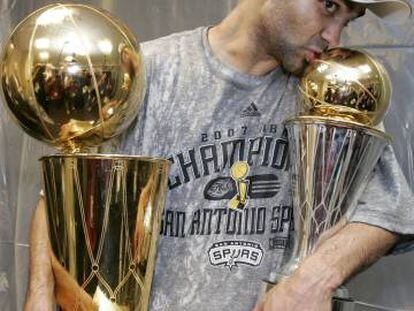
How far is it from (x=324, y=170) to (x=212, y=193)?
21cm

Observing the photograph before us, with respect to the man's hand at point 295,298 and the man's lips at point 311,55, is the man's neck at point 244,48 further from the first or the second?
the man's hand at point 295,298

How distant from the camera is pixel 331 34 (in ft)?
3.66

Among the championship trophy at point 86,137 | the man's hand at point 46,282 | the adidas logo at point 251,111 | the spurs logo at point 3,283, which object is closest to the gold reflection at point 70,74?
the championship trophy at point 86,137

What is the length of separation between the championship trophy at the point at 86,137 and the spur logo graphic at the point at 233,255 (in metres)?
0.22

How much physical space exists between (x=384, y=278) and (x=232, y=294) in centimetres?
38

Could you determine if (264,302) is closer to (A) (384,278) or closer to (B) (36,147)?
(A) (384,278)

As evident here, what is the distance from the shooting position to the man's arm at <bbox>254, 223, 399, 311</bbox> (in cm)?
98

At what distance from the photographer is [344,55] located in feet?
3.55

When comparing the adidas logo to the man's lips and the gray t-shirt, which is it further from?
the man's lips

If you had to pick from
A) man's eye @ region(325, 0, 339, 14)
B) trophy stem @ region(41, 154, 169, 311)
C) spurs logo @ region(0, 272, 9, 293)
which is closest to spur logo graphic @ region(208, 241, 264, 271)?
trophy stem @ region(41, 154, 169, 311)

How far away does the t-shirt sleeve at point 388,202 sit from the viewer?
1.07 m

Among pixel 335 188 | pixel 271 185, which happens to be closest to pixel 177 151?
pixel 271 185

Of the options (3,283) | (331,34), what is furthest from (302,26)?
(3,283)

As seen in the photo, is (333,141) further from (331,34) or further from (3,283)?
(3,283)
